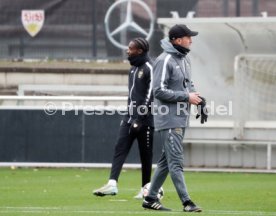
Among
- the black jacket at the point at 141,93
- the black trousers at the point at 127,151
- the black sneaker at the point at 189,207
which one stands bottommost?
the black sneaker at the point at 189,207

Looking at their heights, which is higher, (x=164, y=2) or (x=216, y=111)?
(x=164, y=2)

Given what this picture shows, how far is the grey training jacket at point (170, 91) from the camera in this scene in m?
11.9

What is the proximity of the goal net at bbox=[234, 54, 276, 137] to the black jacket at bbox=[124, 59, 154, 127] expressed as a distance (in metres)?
6.05

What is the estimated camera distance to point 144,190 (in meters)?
13.9

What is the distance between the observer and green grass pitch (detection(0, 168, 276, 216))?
12.4 m

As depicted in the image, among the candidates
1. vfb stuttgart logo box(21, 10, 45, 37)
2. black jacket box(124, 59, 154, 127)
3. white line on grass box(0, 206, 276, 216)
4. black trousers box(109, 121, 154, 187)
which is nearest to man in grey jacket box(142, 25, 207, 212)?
white line on grass box(0, 206, 276, 216)

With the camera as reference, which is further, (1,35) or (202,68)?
(1,35)

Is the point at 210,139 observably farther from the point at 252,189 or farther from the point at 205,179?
the point at 252,189

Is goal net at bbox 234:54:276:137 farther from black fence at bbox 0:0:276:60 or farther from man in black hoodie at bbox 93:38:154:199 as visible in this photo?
man in black hoodie at bbox 93:38:154:199

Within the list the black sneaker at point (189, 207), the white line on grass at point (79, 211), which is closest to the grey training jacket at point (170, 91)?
the black sneaker at point (189, 207)

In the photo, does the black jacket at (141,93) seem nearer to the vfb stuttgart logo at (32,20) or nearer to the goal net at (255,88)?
the goal net at (255,88)

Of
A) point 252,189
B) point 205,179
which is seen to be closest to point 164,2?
point 205,179

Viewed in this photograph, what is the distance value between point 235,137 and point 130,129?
5.98 metres

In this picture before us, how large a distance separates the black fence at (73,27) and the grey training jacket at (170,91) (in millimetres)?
11289
